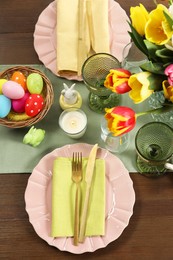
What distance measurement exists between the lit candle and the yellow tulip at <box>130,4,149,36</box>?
29 centimetres

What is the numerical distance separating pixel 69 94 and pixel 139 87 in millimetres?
275

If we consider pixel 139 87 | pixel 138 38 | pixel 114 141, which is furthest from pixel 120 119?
pixel 114 141

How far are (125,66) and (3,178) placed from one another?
408 mm

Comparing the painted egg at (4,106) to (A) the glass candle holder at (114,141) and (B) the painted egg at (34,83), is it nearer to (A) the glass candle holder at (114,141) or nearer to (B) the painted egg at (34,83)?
(B) the painted egg at (34,83)

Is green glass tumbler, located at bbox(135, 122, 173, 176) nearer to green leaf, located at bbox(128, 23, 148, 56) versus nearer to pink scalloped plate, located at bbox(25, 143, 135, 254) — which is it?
pink scalloped plate, located at bbox(25, 143, 135, 254)

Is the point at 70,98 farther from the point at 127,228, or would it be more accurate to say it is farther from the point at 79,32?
the point at 127,228

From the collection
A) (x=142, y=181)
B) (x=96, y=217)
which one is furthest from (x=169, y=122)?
(x=96, y=217)

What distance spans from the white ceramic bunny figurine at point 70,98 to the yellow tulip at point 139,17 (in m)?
0.27

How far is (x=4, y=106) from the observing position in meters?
0.83

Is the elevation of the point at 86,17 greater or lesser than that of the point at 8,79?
greater

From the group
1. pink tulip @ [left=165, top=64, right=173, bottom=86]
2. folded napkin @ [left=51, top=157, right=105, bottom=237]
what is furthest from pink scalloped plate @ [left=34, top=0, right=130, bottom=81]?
pink tulip @ [left=165, top=64, right=173, bottom=86]

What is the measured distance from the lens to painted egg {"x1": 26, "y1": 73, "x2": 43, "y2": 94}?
0.85 m

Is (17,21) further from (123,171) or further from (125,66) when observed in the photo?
(123,171)

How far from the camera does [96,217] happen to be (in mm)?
774
